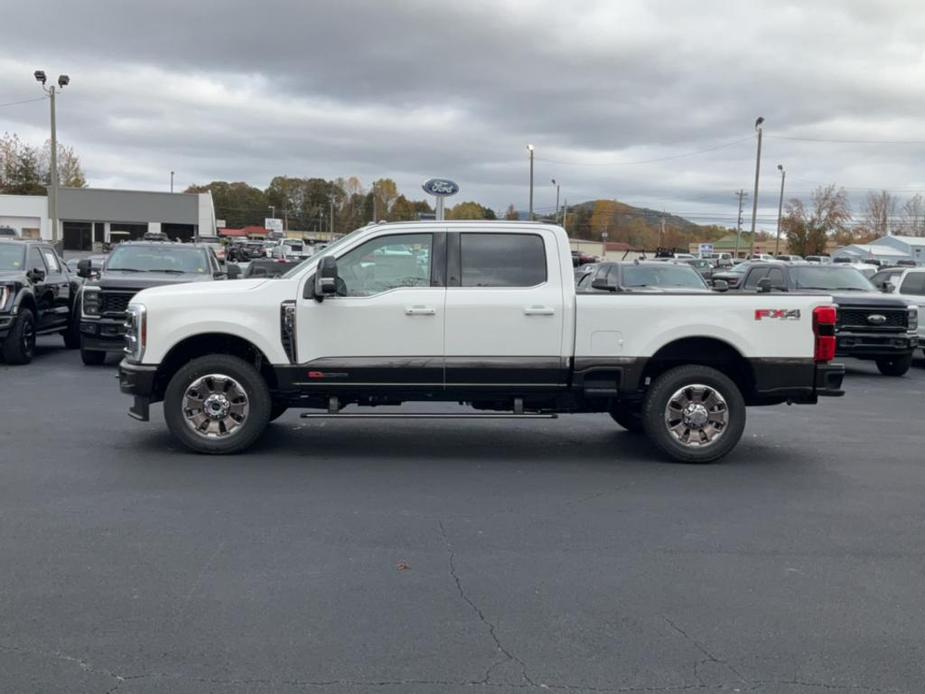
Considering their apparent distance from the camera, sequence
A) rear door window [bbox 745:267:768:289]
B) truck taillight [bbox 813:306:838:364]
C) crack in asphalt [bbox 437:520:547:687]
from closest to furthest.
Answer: crack in asphalt [bbox 437:520:547:687] → truck taillight [bbox 813:306:838:364] → rear door window [bbox 745:267:768:289]

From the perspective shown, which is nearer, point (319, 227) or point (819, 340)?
point (819, 340)

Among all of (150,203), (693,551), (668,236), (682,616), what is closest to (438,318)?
(693,551)

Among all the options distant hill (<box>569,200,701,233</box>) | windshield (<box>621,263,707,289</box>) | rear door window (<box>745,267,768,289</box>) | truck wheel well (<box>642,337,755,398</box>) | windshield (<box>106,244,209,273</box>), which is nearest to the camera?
truck wheel well (<box>642,337,755,398</box>)

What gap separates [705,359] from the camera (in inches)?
348

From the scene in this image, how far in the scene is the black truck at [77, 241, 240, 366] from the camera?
14.4m

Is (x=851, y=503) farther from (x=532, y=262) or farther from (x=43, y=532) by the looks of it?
(x=43, y=532)

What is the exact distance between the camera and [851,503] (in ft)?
24.2

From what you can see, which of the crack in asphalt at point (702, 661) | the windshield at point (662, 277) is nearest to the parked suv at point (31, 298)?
the windshield at point (662, 277)

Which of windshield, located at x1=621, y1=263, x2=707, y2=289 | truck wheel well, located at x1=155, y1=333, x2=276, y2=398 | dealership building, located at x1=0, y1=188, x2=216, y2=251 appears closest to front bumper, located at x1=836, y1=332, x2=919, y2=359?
windshield, located at x1=621, y1=263, x2=707, y2=289

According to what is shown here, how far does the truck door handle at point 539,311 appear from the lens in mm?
8367

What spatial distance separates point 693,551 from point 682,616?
1.16 metres

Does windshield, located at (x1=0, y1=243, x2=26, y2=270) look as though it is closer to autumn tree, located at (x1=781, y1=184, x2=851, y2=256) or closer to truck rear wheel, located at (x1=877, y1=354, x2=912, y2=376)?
truck rear wheel, located at (x1=877, y1=354, x2=912, y2=376)

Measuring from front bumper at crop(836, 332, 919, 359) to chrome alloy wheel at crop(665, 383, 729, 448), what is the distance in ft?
26.8

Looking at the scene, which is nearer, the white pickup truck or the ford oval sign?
the white pickup truck
